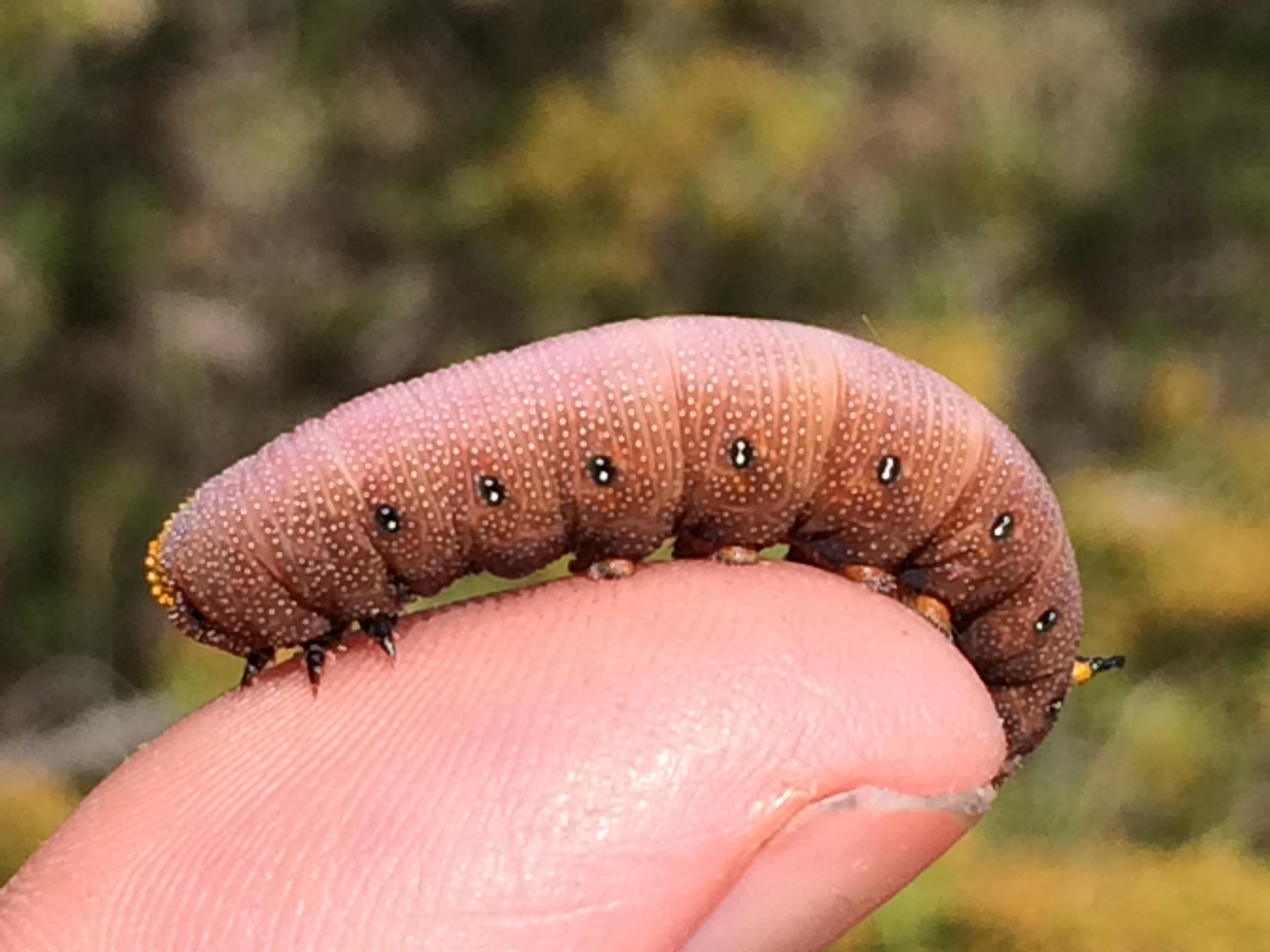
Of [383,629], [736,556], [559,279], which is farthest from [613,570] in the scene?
[559,279]

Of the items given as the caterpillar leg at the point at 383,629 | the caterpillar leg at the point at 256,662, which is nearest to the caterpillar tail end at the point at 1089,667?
the caterpillar leg at the point at 383,629

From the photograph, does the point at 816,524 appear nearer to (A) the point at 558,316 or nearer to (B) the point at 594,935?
(B) the point at 594,935

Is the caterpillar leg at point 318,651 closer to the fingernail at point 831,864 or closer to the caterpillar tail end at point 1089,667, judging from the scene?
the fingernail at point 831,864

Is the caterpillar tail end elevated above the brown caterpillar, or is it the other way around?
the brown caterpillar

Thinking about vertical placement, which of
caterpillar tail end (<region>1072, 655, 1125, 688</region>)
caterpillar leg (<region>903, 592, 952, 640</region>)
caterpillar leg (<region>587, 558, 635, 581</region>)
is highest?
caterpillar leg (<region>587, 558, 635, 581</region>)

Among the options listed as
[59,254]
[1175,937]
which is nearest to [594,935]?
[1175,937]

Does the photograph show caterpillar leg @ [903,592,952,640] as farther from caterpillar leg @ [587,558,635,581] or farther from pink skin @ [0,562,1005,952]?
caterpillar leg @ [587,558,635,581]

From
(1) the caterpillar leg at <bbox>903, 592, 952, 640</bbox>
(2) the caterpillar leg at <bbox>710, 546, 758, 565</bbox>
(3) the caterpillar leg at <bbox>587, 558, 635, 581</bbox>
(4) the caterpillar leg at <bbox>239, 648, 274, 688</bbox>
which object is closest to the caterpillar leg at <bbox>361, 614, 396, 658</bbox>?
(4) the caterpillar leg at <bbox>239, 648, 274, 688</bbox>

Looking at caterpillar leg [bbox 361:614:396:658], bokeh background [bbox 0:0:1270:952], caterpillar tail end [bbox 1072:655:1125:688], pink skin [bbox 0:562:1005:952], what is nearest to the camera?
pink skin [bbox 0:562:1005:952]
